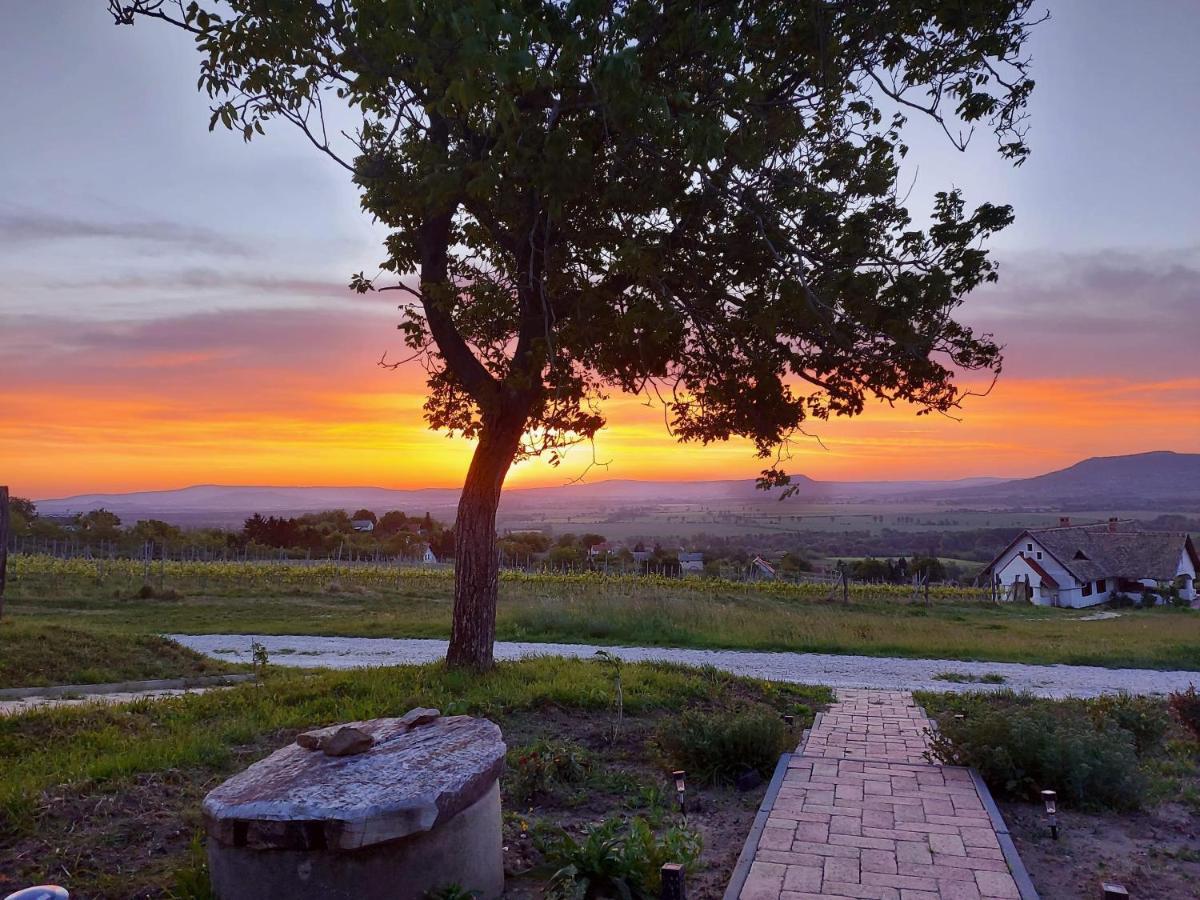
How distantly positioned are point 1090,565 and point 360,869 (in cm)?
5467

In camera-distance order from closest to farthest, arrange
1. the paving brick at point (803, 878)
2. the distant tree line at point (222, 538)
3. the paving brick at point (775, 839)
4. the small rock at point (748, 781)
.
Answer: the paving brick at point (803, 878)
the paving brick at point (775, 839)
the small rock at point (748, 781)
the distant tree line at point (222, 538)

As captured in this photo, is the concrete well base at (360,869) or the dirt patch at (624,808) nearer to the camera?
the concrete well base at (360,869)

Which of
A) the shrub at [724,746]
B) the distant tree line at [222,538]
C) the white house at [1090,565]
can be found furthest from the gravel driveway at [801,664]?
the white house at [1090,565]

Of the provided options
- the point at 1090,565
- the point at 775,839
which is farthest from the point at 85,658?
the point at 1090,565

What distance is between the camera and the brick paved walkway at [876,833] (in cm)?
453

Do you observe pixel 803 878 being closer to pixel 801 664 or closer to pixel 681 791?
pixel 681 791

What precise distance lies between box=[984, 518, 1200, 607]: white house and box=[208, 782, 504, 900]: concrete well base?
49.8m

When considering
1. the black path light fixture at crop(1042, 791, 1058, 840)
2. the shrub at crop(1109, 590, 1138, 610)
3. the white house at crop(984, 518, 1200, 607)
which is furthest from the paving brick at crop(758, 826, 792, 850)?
the shrub at crop(1109, 590, 1138, 610)

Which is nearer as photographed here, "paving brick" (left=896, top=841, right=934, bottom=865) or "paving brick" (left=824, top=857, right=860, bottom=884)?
"paving brick" (left=824, top=857, right=860, bottom=884)

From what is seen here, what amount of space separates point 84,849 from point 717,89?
25.4 feet

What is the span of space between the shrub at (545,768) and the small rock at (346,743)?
1557mm

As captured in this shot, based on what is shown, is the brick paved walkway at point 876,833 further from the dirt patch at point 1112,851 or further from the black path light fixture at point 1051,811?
the black path light fixture at point 1051,811

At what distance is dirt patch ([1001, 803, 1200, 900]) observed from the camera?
486cm

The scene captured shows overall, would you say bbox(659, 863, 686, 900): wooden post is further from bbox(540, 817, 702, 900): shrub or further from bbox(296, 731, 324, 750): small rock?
bbox(296, 731, 324, 750): small rock
